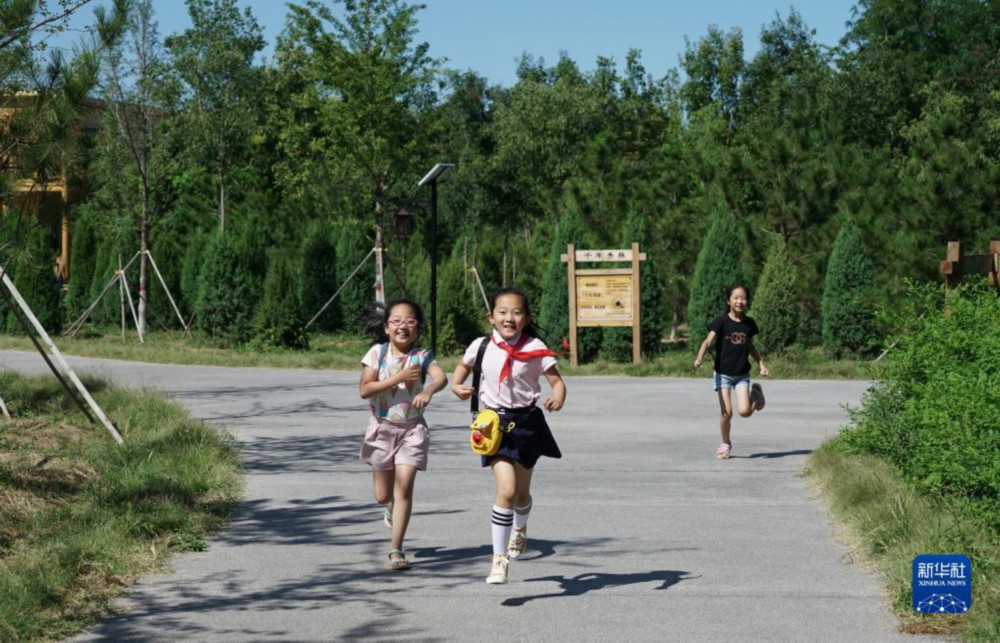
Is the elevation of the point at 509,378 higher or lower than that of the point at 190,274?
lower

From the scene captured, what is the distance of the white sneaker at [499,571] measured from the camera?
268 inches

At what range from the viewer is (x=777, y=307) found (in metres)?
24.9

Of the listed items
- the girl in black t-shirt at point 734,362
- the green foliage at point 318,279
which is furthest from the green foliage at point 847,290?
the green foliage at point 318,279

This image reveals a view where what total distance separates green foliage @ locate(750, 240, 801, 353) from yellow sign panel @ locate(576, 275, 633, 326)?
248 cm

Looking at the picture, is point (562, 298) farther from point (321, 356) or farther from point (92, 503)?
point (92, 503)

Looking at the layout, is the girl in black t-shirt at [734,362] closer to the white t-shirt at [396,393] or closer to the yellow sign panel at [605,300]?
the white t-shirt at [396,393]

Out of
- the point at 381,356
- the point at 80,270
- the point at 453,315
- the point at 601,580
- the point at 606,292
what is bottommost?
the point at 601,580

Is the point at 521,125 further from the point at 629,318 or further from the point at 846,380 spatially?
the point at 846,380

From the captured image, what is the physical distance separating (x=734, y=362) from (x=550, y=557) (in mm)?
5073

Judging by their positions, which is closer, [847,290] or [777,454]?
[777,454]

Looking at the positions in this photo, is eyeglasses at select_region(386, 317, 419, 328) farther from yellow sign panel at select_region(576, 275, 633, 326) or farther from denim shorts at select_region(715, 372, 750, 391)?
yellow sign panel at select_region(576, 275, 633, 326)

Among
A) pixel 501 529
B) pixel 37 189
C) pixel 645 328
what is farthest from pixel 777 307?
pixel 501 529

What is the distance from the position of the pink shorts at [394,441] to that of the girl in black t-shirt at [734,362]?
16.8ft

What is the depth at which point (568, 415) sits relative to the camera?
51.9 feet
